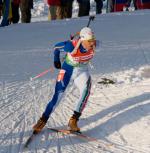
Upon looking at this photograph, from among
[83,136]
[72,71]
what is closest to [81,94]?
[72,71]

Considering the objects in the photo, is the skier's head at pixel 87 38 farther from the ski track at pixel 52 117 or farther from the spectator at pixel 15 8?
the spectator at pixel 15 8

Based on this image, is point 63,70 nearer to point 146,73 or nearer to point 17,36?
point 146,73

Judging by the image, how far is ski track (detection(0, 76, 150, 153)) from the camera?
7426 mm

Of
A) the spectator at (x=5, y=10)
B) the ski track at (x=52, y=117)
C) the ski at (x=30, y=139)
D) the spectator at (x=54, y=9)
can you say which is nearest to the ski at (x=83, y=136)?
the ski track at (x=52, y=117)

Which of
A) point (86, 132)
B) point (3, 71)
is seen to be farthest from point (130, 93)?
point (3, 71)

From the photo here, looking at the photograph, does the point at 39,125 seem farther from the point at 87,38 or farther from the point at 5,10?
the point at 5,10

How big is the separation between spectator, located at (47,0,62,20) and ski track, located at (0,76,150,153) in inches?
251

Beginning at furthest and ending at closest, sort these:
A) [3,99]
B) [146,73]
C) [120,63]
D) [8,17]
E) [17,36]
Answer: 1. [8,17]
2. [17,36]
3. [120,63]
4. [146,73]
5. [3,99]

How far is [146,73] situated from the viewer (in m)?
11.3

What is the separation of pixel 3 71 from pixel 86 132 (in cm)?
398

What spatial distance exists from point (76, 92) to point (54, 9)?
7920 millimetres

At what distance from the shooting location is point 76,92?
10141 mm

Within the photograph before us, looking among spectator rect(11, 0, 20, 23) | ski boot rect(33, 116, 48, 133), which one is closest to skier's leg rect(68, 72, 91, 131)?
ski boot rect(33, 116, 48, 133)

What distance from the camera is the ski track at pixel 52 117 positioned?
7.43 m
